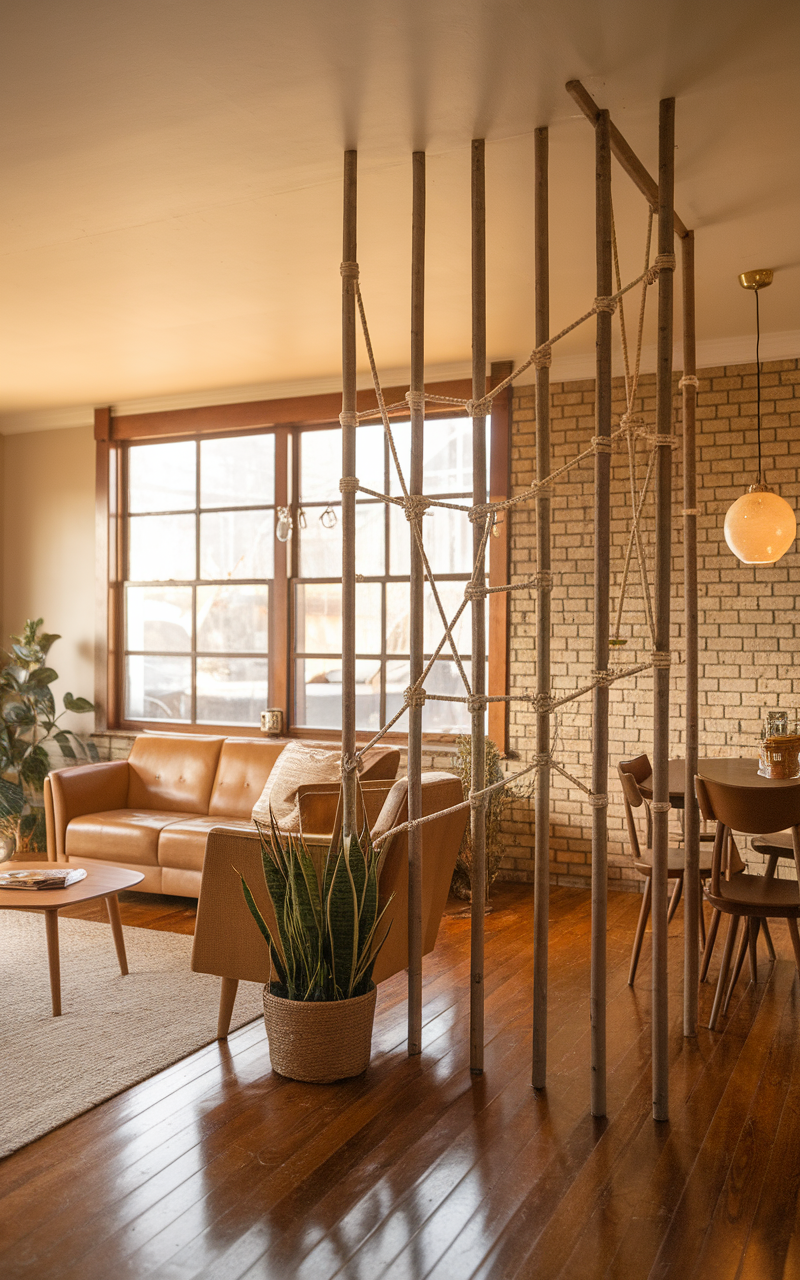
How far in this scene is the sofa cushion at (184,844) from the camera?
516 centimetres

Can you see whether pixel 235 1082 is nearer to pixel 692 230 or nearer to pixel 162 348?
pixel 692 230

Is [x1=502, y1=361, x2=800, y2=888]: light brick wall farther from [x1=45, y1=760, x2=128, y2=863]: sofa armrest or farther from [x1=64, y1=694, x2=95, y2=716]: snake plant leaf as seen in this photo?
[x1=64, y1=694, x2=95, y2=716]: snake plant leaf

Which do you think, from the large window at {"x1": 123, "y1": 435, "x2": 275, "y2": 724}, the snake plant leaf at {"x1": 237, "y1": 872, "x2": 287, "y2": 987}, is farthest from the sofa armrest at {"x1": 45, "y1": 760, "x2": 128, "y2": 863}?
the snake plant leaf at {"x1": 237, "y1": 872, "x2": 287, "y2": 987}

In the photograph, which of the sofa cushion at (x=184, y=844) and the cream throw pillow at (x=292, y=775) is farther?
the sofa cushion at (x=184, y=844)

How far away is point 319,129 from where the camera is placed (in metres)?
3.22

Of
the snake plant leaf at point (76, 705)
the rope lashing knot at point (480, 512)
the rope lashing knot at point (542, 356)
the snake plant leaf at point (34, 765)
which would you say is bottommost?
the snake plant leaf at point (34, 765)

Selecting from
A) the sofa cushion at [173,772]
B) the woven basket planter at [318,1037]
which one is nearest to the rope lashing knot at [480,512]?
the woven basket planter at [318,1037]

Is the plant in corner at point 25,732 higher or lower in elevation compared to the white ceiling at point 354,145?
lower

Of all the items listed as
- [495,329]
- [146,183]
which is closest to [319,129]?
[146,183]

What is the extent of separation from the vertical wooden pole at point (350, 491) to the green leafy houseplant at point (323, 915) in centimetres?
20

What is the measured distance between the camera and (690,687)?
3.66 metres

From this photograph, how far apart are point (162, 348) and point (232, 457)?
114cm

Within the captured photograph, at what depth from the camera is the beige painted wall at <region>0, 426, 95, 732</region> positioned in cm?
728

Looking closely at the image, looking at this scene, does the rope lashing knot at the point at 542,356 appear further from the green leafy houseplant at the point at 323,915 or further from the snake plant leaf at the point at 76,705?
the snake plant leaf at the point at 76,705
